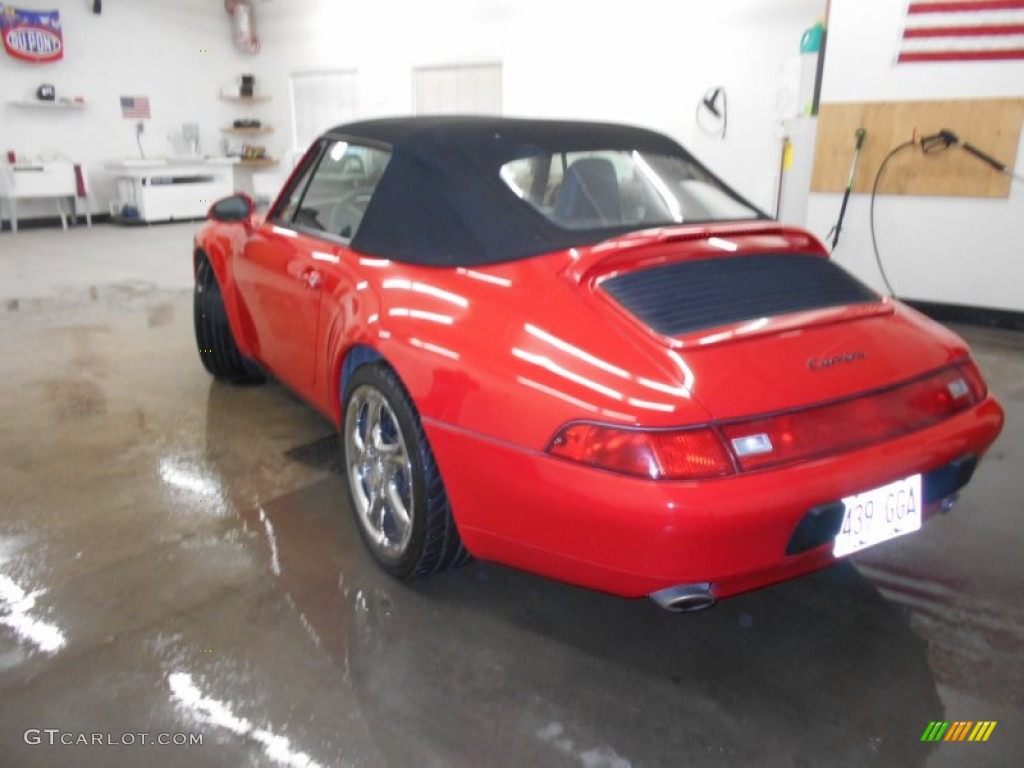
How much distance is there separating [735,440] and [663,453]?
0.15m

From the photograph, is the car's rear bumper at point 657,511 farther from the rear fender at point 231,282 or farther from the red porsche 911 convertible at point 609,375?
the rear fender at point 231,282

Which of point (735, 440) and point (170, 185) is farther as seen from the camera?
point (170, 185)

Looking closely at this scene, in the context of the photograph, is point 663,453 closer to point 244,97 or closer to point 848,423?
point 848,423

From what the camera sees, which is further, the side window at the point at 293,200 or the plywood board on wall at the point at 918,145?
the plywood board on wall at the point at 918,145

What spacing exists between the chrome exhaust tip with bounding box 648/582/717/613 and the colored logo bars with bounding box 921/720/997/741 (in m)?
0.56

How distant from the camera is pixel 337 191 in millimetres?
2645

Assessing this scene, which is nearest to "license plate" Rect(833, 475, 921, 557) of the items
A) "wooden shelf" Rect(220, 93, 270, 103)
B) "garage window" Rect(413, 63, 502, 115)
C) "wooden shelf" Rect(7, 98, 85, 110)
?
"garage window" Rect(413, 63, 502, 115)

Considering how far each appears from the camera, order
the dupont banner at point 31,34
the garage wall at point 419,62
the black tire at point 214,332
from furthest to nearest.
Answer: the dupont banner at point 31,34 → the garage wall at point 419,62 → the black tire at point 214,332

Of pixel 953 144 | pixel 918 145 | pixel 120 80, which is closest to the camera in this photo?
pixel 953 144

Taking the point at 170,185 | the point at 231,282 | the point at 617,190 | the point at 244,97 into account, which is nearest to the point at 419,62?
the point at 244,97

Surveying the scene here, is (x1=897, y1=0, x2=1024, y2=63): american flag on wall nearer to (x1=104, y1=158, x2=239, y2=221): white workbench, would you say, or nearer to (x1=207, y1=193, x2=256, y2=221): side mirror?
(x1=207, y1=193, x2=256, y2=221): side mirror

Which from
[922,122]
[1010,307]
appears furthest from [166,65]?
[1010,307]

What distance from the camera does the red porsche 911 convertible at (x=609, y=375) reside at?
1.42 meters

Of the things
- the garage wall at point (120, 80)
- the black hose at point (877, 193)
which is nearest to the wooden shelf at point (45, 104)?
the garage wall at point (120, 80)
